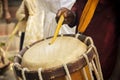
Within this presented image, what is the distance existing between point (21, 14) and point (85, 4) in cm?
92

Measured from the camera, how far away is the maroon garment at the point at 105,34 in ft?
5.02

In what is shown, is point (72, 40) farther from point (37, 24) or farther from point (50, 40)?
point (37, 24)

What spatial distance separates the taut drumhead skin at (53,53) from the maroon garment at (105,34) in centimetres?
23

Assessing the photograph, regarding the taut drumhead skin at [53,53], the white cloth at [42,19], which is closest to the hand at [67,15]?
the taut drumhead skin at [53,53]

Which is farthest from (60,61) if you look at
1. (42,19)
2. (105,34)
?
(42,19)

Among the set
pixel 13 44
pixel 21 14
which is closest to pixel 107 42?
pixel 21 14

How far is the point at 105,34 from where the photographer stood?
1536 millimetres

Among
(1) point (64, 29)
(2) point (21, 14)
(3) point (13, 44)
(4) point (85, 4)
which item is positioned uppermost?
(4) point (85, 4)

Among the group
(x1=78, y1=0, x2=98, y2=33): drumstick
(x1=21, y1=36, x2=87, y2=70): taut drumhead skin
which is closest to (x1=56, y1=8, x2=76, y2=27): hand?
(x1=78, y1=0, x2=98, y2=33): drumstick

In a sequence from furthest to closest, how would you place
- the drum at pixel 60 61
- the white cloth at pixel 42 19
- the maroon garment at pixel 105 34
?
the white cloth at pixel 42 19 → the maroon garment at pixel 105 34 → the drum at pixel 60 61

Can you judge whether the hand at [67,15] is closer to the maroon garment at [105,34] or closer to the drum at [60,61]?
the maroon garment at [105,34]

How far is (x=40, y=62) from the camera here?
3.98 ft

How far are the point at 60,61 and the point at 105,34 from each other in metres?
0.43

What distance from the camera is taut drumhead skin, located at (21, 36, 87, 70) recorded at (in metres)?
1.20
